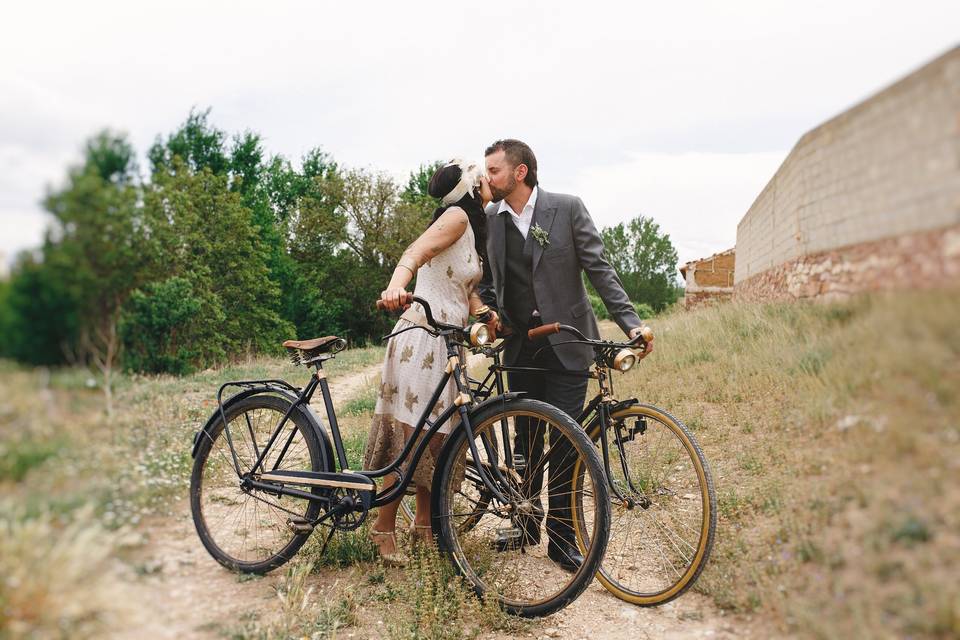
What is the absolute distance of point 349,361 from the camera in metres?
15.6

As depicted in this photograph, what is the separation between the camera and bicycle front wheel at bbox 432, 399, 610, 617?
285 cm

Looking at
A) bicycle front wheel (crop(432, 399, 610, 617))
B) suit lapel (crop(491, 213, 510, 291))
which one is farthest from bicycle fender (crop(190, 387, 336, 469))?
suit lapel (crop(491, 213, 510, 291))

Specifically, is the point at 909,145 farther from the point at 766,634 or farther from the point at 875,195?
the point at 766,634

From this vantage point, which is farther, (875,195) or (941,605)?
(875,195)

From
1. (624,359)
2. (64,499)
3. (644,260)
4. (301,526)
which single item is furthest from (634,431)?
(644,260)

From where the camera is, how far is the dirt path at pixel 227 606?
1.78m

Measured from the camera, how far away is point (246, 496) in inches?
149

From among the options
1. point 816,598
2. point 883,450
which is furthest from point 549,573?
point 883,450

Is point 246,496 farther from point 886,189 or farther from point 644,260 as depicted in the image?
point 644,260

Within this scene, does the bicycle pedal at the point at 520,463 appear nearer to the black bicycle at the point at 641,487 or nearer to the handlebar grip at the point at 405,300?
the black bicycle at the point at 641,487

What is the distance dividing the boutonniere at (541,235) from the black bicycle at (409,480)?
2.91ft

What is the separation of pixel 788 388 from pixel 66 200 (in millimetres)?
2264

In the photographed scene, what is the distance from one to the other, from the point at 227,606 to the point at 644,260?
5459 centimetres

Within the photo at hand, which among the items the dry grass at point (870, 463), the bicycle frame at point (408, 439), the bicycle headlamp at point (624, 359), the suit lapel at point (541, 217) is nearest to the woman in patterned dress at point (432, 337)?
the bicycle frame at point (408, 439)
